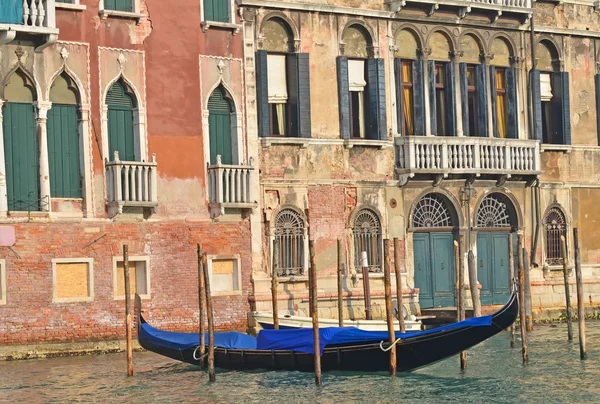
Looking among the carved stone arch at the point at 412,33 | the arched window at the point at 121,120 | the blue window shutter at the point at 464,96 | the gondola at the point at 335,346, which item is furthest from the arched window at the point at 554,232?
the arched window at the point at 121,120

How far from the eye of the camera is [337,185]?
26672 mm

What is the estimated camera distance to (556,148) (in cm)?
2961

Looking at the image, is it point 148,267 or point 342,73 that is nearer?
point 148,267

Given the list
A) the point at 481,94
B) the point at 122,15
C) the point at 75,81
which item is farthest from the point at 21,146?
the point at 481,94

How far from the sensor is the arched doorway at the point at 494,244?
28688 millimetres

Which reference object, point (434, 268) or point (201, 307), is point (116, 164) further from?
point (434, 268)

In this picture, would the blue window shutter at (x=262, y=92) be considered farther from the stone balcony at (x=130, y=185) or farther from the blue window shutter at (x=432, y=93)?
the blue window shutter at (x=432, y=93)

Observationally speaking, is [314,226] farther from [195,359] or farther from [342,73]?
[195,359]

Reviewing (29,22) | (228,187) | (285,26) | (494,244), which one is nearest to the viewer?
(29,22)

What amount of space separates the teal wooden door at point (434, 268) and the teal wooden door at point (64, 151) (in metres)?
7.13

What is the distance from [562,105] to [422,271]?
476cm

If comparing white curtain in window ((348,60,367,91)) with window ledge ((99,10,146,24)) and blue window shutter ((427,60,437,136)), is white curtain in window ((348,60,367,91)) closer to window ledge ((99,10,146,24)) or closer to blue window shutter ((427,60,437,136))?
blue window shutter ((427,60,437,136))

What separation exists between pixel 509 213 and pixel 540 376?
8.52 m

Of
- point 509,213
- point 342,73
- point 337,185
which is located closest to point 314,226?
point 337,185
